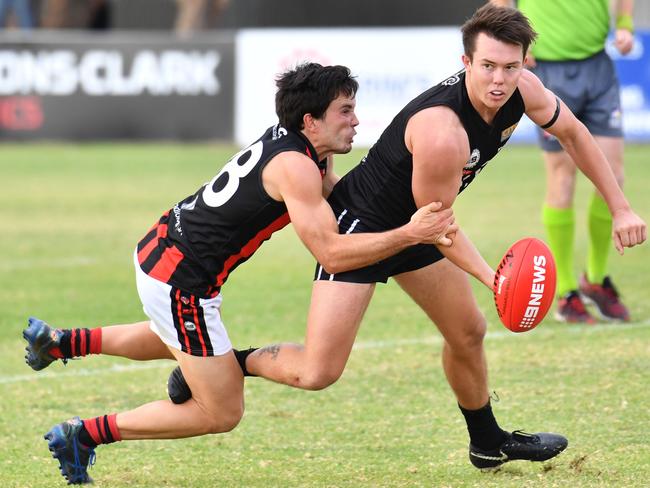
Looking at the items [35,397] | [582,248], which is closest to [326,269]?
[35,397]

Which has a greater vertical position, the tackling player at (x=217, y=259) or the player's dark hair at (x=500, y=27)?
the player's dark hair at (x=500, y=27)

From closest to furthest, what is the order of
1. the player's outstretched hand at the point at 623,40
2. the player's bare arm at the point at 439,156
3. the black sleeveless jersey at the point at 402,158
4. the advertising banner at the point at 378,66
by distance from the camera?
the player's bare arm at the point at 439,156 < the black sleeveless jersey at the point at 402,158 < the player's outstretched hand at the point at 623,40 < the advertising banner at the point at 378,66

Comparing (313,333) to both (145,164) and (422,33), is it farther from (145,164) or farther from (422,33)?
(422,33)

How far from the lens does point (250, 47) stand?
66.3 ft

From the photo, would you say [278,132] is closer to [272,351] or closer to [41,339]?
[272,351]

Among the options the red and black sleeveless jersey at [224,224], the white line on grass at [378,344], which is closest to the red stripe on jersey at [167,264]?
the red and black sleeveless jersey at [224,224]

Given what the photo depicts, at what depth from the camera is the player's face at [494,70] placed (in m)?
5.05

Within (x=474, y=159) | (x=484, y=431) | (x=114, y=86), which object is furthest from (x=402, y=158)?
(x=114, y=86)

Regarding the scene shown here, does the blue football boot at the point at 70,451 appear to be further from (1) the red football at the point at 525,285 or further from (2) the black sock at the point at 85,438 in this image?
(1) the red football at the point at 525,285

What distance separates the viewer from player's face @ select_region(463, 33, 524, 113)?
16.6 ft

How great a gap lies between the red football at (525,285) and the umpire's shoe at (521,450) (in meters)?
0.60

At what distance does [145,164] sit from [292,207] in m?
13.6

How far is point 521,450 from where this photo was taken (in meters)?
5.52

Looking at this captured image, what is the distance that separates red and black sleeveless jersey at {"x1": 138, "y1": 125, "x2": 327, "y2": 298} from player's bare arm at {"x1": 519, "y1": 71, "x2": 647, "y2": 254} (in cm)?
98
